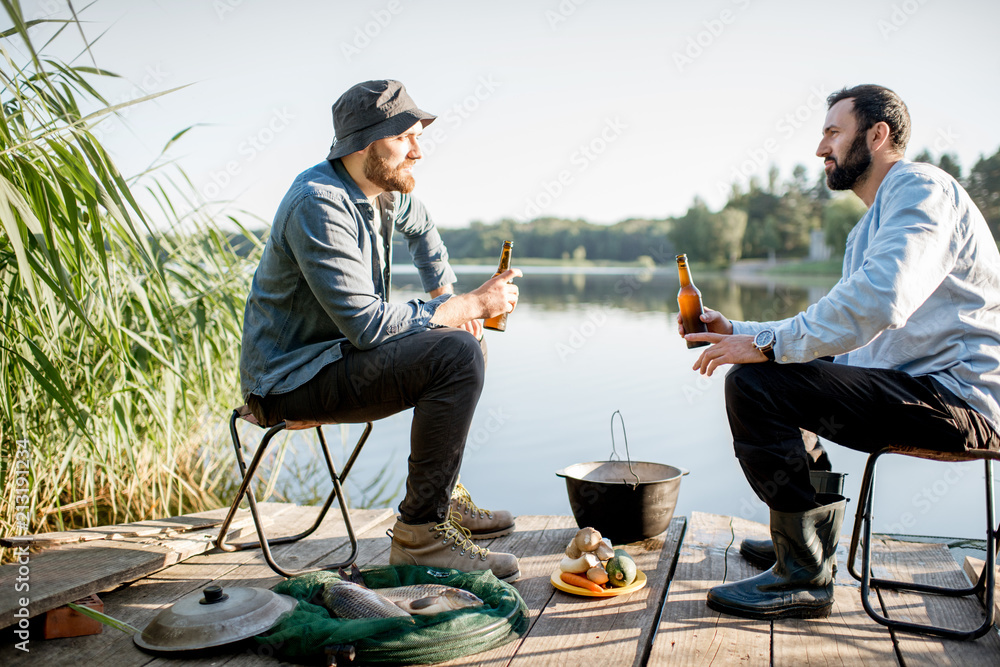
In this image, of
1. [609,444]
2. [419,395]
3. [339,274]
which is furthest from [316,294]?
[609,444]

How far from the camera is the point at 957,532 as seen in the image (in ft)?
13.3

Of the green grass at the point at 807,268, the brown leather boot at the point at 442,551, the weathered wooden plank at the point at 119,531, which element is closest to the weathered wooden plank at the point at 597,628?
the brown leather boot at the point at 442,551

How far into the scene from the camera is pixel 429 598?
6.21 feet

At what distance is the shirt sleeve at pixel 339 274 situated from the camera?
6.84 ft

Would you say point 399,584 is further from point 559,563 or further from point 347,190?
point 347,190

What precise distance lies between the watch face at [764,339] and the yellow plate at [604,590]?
0.78 m

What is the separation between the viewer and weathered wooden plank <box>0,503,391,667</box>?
1.76 m

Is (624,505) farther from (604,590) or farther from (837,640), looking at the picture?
(837,640)

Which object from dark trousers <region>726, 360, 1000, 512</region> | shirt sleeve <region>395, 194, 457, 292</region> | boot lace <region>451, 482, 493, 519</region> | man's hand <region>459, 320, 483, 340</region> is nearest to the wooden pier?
boot lace <region>451, 482, 493, 519</region>

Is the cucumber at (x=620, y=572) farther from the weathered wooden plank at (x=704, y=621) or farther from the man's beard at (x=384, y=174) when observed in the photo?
the man's beard at (x=384, y=174)

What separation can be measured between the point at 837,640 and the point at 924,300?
2.85ft

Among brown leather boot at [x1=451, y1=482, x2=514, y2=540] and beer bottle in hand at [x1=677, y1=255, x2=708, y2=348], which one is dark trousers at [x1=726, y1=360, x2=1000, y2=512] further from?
brown leather boot at [x1=451, y1=482, x2=514, y2=540]

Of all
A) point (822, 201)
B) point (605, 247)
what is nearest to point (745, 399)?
point (605, 247)

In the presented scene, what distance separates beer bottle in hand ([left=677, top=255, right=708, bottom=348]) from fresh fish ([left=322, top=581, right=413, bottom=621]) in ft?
4.16
